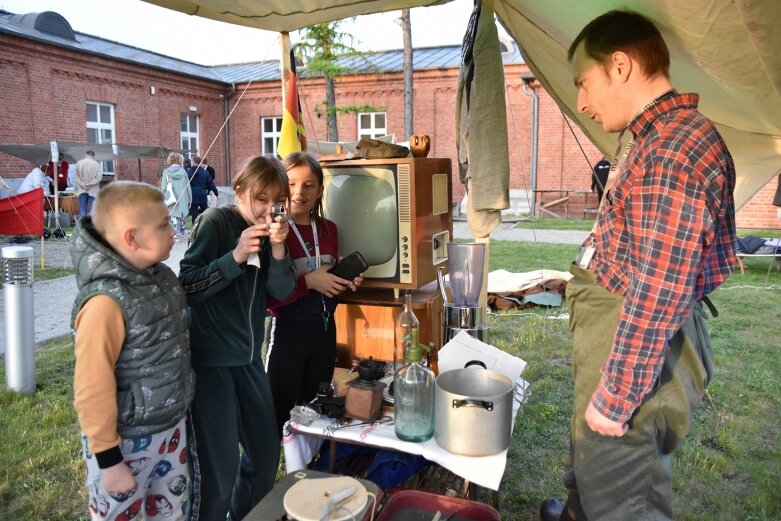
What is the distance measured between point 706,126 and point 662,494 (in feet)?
3.34

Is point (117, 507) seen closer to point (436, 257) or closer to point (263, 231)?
point (263, 231)

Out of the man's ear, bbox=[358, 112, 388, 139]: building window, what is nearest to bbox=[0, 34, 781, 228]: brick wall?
bbox=[358, 112, 388, 139]: building window

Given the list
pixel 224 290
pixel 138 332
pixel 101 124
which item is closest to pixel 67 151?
pixel 101 124

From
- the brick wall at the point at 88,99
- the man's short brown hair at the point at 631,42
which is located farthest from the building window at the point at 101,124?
the man's short brown hair at the point at 631,42

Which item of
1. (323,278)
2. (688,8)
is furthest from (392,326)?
(688,8)

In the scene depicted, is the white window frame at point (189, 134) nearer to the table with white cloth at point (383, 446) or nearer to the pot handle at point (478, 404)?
the table with white cloth at point (383, 446)

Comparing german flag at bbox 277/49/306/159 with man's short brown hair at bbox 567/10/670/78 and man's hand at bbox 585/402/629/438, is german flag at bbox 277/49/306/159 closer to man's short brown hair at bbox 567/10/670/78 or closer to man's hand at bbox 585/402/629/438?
man's short brown hair at bbox 567/10/670/78

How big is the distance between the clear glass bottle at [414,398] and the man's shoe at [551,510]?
1049 millimetres

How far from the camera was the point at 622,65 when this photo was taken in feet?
4.91

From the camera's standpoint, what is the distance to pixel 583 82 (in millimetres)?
1603

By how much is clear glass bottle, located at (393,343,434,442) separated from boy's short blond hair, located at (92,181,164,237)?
950 millimetres

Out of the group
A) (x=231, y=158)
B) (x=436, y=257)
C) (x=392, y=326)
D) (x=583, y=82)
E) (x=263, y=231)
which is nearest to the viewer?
(x=583, y=82)

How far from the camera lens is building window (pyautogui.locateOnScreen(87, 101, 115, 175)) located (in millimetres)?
16797

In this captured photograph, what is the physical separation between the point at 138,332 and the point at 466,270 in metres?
1.63
